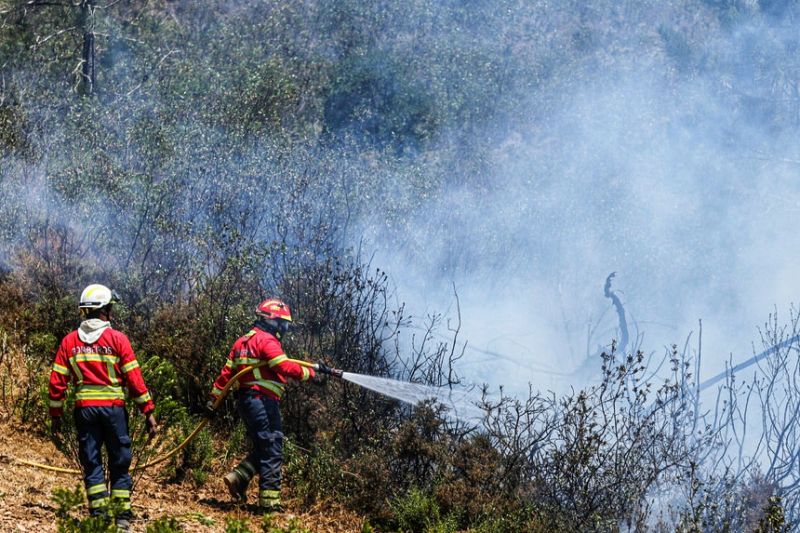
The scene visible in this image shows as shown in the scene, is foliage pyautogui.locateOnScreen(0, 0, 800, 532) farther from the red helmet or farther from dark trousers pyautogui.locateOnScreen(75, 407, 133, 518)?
the red helmet

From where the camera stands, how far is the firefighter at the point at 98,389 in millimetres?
6043

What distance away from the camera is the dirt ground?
6.48 meters

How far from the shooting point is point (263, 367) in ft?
23.5

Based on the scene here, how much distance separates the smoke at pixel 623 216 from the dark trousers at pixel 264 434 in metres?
5.62

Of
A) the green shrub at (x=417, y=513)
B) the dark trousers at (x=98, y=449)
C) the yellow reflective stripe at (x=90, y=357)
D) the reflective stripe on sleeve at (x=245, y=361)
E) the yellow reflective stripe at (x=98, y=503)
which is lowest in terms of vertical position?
the yellow reflective stripe at (x=98, y=503)

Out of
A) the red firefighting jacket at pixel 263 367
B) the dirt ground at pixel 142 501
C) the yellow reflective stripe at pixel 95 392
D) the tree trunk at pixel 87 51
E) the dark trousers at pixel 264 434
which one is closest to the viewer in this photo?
the yellow reflective stripe at pixel 95 392

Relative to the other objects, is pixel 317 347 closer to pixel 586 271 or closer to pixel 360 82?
pixel 586 271

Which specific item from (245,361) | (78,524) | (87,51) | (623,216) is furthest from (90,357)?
(87,51)

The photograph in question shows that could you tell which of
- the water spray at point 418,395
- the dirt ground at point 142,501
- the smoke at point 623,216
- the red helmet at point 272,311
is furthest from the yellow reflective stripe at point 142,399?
the smoke at point 623,216

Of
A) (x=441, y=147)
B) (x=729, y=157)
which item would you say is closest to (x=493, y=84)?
(x=441, y=147)

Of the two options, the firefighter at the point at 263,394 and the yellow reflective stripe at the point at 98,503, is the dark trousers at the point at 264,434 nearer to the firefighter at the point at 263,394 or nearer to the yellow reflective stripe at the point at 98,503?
the firefighter at the point at 263,394

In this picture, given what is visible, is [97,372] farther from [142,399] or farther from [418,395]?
[418,395]

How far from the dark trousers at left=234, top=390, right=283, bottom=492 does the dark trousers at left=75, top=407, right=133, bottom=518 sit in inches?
46.9

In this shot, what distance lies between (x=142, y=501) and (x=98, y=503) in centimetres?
150
